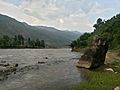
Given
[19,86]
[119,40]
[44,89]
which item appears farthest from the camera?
[119,40]

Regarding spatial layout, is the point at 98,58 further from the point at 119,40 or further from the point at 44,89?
the point at 119,40

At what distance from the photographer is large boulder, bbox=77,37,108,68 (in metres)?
71.5

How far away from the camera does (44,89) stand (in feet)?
139

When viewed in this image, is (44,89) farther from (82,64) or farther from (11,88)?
(82,64)

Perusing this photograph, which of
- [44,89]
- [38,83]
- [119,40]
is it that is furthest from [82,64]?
[119,40]

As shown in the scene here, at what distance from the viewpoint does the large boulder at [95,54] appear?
71.5 m

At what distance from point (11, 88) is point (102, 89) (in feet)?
51.8

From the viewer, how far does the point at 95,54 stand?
7212 centimetres

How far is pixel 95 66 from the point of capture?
7181 centimetres

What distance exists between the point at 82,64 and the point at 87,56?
3897 mm

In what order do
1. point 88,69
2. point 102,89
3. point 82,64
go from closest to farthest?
point 102,89
point 88,69
point 82,64

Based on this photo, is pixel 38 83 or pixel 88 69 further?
pixel 88 69

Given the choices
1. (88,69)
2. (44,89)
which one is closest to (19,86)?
(44,89)

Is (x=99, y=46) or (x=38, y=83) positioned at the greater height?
(x=99, y=46)
